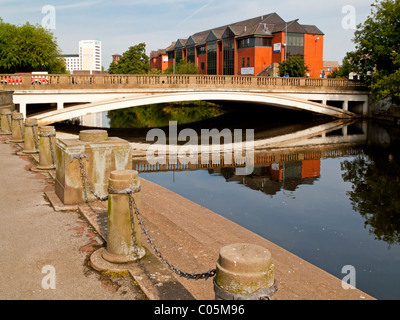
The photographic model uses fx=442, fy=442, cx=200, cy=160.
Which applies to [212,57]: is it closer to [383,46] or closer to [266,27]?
[266,27]

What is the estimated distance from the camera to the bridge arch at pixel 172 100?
80.8 feet

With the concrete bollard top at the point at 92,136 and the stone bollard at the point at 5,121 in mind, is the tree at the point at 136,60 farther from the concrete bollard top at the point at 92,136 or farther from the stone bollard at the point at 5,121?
the concrete bollard top at the point at 92,136

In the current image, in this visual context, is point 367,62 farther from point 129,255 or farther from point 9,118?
point 129,255

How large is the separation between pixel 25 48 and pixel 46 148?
34.4 metres

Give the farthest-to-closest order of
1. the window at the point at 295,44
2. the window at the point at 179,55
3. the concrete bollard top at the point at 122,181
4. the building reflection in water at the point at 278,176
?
the window at the point at 179,55
the window at the point at 295,44
the building reflection in water at the point at 278,176
the concrete bollard top at the point at 122,181

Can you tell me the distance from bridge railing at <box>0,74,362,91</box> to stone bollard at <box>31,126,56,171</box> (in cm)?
1595

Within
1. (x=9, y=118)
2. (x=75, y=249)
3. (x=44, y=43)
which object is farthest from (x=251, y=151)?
(x=44, y=43)

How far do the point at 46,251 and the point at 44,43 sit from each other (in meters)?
39.6

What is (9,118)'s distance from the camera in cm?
1698

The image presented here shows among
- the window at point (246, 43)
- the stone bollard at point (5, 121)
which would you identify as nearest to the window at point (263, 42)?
the window at point (246, 43)

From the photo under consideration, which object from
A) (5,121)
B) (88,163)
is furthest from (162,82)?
(88,163)

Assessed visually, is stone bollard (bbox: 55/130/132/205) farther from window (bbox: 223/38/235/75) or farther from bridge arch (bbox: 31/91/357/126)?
window (bbox: 223/38/235/75)

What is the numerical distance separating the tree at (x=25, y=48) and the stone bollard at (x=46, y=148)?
3300 cm

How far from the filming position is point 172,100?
91.8ft
